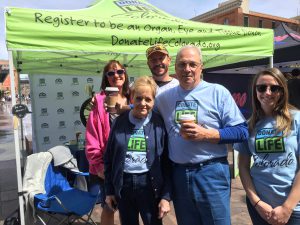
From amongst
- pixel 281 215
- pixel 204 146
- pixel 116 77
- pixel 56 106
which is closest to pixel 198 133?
pixel 204 146

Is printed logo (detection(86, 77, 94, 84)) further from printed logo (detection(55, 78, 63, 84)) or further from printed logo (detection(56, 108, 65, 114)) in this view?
Answer: printed logo (detection(56, 108, 65, 114))

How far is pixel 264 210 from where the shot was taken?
5.46 ft

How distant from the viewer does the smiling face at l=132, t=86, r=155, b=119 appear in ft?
6.12

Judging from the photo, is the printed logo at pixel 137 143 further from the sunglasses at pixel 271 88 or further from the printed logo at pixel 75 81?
the printed logo at pixel 75 81

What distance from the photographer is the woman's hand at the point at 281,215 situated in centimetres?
159

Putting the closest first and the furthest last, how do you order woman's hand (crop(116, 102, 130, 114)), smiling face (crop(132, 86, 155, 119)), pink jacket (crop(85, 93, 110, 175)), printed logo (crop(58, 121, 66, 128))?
1. smiling face (crop(132, 86, 155, 119))
2. woman's hand (crop(116, 102, 130, 114))
3. pink jacket (crop(85, 93, 110, 175))
4. printed logo (crop(58, 121, 66, 128))

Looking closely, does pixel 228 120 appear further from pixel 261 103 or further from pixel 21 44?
pixel 21 44

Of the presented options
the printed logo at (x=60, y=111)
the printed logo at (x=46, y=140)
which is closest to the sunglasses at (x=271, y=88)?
the printed logo at (x=60, y=111)

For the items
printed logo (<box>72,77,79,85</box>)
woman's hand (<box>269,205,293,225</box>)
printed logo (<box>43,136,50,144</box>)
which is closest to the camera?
woman's hand (<box>269,205,293,225</box>)

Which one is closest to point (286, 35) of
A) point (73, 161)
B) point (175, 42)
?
point (175, 42)

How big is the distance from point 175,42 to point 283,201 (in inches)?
91.5

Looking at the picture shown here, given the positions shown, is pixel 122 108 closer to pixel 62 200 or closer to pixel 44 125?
pixel 62 200

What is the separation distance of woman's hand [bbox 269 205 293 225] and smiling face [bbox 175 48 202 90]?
87cm

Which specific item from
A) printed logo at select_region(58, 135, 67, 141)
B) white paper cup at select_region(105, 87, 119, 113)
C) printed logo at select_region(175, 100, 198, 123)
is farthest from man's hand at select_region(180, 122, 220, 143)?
printed logo at select_region(58, 135, 67, 141)
